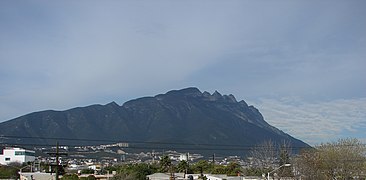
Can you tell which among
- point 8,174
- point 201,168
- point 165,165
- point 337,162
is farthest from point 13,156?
point 337,162

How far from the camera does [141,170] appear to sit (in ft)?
273

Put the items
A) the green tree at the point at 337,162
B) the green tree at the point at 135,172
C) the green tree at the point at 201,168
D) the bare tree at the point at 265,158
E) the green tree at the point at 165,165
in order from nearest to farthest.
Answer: the green tree at the point at 337,162, the green tree at the point at 135,172, the bare tree at the point at 265,158, the green tree at the point at 165,165, the green tree at the point at 201,168

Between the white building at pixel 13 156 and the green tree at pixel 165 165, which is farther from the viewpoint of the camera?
the white building at pixel 13 156

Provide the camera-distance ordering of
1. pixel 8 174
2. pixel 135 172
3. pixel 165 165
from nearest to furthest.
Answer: pixel 135 172 → pixel 8 174 → pixel 165 165

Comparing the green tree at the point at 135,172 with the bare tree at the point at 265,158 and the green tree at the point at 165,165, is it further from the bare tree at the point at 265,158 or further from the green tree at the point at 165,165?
the bare tree at the point at 265,158

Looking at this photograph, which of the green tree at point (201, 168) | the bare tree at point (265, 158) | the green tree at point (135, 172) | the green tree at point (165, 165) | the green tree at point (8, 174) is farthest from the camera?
the green tree at point (201, 168)

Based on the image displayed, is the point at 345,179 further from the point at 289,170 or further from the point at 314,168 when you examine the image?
the point at 289,170

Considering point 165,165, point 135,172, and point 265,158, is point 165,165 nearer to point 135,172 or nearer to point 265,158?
point 135,172

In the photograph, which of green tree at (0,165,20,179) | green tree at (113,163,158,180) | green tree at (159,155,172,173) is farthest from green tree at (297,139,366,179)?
green tree at (0,165,20,179)

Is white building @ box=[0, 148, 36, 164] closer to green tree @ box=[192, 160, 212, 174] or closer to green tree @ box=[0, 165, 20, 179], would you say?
green tree @ box=[0, 165, 20, 179]

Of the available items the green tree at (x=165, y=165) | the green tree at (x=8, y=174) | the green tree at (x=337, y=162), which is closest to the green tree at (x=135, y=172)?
the green tree at (x=165, y=165)

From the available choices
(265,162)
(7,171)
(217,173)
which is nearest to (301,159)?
(265,162)

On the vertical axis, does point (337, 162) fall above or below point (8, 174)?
above

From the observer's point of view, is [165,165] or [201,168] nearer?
[165,165]
